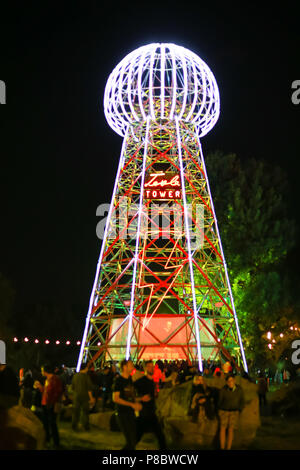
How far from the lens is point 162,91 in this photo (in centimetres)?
2619

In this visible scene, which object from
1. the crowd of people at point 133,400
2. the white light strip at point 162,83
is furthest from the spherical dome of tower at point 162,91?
the crowd of people at point 133,400

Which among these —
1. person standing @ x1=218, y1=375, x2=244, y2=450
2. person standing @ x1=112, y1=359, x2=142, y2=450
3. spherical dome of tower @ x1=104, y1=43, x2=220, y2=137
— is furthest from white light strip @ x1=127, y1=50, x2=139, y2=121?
person standing @ x1=112, y1=359, x2=142, y2=450

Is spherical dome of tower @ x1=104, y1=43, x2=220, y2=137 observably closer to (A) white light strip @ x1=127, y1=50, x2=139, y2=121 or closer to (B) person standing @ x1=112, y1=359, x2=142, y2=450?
(A) white light strip @ x1=127, y1=50, x2=139, y2=121

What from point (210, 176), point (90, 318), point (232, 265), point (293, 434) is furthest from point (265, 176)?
point (293, 434)

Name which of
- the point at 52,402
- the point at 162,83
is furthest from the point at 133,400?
the point at 162,83

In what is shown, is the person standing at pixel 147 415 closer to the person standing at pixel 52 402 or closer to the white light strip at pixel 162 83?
the person standing at pixel 52 402

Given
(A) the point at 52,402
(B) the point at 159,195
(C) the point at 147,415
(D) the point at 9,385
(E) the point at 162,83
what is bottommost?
(C) the point at 147,415

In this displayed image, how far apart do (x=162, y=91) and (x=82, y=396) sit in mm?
17426

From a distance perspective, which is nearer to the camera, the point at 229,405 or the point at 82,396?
the point at 229,405

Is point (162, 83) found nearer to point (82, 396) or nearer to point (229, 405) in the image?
point (82, 396)

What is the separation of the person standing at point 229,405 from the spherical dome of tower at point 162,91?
18.4m

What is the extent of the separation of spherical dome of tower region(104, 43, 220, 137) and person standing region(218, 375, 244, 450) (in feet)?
60.3

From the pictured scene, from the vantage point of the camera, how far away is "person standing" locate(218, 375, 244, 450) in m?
9.73

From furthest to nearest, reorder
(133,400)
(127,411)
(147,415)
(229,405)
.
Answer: (229,405) → (147,415) → (133,400) → (127,411)
